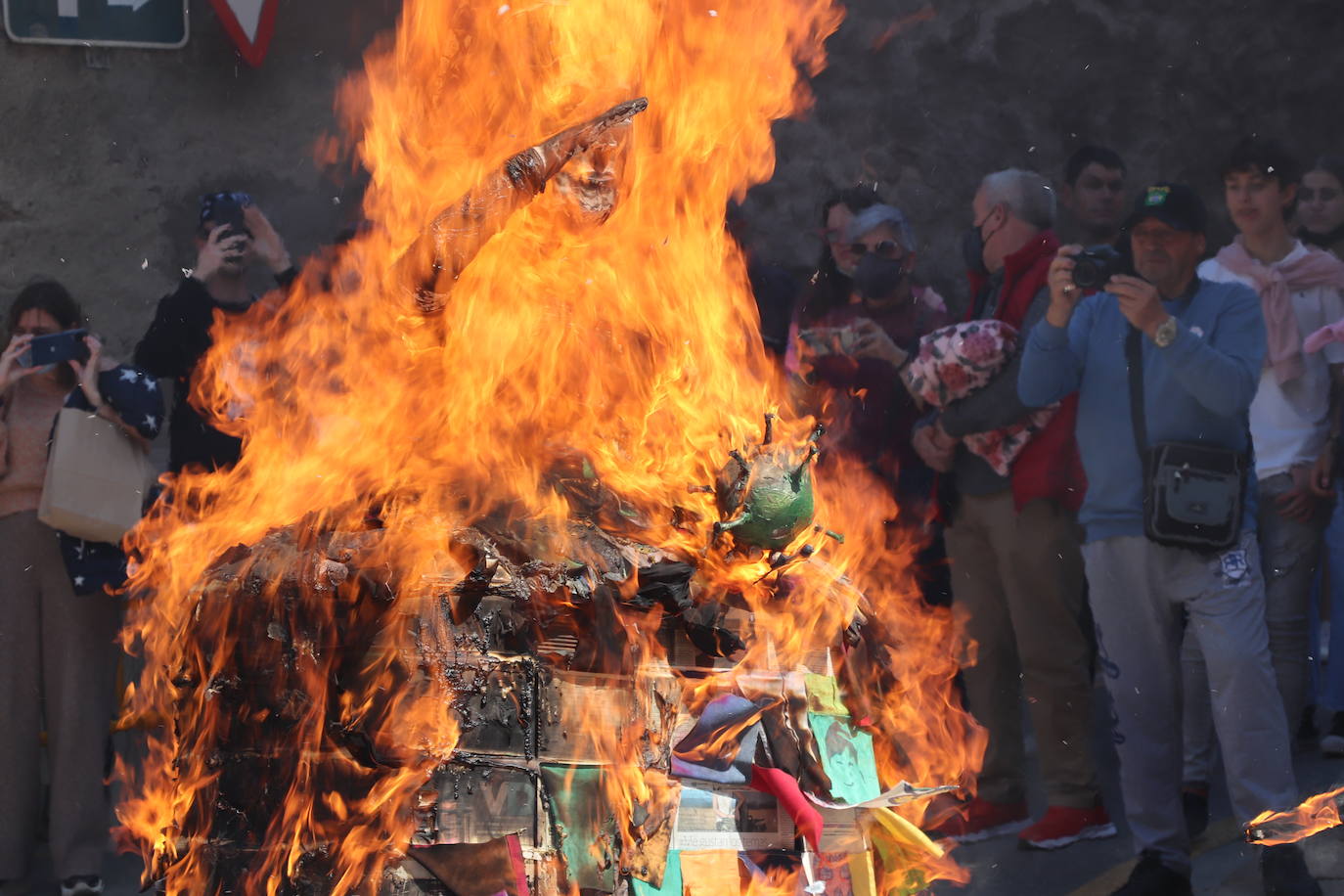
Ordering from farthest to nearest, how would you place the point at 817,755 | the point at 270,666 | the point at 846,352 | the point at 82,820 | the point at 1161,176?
1. the point at 1161,176
2. the point at 846,352
3. the point at 82,820
4. the point at 817,755
5. the point at 270,666

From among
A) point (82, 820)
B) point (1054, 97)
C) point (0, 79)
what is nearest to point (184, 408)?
point (82, 820)

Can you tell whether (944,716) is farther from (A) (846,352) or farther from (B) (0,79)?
(B) (0,79)

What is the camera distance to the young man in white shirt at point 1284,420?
6012 millimetres

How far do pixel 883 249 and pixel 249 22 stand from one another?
3165mm

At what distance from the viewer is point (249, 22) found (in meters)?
7.77

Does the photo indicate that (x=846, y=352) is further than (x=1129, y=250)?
Yes

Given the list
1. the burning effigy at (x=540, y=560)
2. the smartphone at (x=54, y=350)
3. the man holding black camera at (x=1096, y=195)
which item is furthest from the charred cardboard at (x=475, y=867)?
the man holding black camera at (x=1096, y=195)

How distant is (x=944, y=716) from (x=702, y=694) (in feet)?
4.25

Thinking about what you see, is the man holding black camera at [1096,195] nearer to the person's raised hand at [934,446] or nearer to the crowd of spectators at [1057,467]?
the crowd of spectators at [1057,467]

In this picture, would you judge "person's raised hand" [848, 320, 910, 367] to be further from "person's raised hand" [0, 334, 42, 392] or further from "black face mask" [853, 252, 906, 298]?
"person's raised hand" [0, 334, 42, 392]

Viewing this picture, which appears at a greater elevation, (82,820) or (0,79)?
(0,79)

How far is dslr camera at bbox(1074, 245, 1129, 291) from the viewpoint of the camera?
6000 millimetres

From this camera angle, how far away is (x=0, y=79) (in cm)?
767

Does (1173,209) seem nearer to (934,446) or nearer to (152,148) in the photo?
(934,446)
